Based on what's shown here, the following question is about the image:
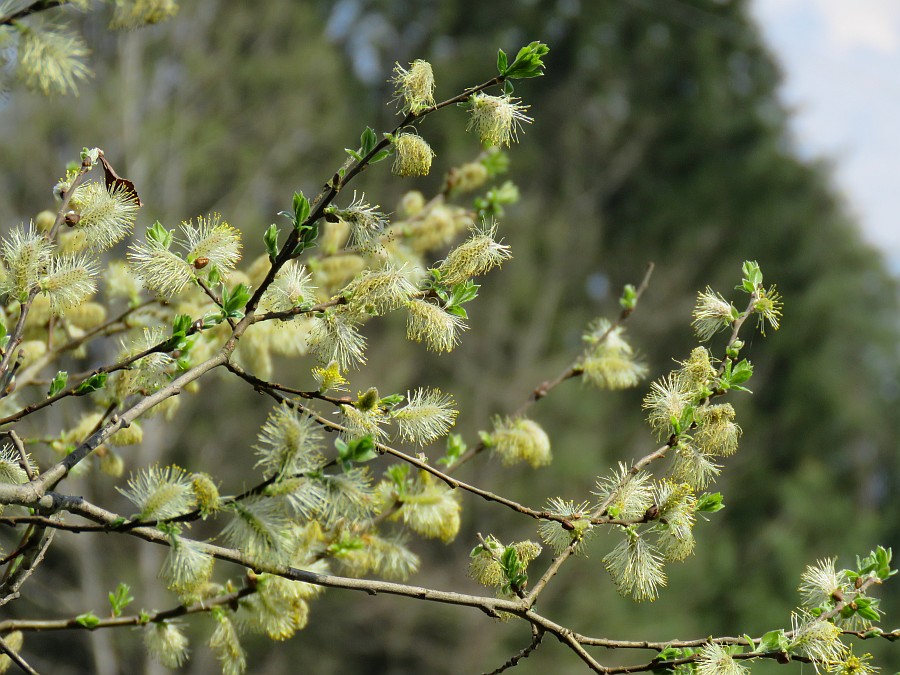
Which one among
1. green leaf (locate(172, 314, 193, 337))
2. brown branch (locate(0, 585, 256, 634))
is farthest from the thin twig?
green leaf (locate(172, 314, 193, 337))

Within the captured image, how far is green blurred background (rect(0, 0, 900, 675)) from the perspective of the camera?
12.0 meters

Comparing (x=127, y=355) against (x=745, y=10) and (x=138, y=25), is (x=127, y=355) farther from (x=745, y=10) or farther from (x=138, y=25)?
(x=745, y=10)

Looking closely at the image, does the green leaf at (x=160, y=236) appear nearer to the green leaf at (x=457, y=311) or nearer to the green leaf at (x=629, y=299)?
the green leaf at (x=457, y=311)

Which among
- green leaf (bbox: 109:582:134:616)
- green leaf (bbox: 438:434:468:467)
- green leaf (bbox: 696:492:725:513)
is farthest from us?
green leaf (bbox: 438:434:468:467)

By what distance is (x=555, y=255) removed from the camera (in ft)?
53.2

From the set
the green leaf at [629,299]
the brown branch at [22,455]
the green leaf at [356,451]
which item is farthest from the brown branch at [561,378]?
the brown branch at [22,455]

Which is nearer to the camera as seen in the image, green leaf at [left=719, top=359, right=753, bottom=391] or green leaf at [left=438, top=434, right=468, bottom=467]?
green leaf at [left=719, top=359, right=753, bottom=391]

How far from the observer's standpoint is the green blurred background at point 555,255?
1197cm

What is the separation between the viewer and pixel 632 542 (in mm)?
1639

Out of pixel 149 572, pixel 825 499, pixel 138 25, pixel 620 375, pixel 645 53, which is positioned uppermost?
pixel 645 53

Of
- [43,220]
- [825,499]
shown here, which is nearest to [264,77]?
[825,499]

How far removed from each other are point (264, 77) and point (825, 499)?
11406mm

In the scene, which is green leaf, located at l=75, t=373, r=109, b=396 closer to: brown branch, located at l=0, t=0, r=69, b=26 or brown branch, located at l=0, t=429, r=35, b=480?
brown branch, located at l=0, t=429, r=35, b=480

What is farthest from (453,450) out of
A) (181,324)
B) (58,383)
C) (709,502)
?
(58,383)
